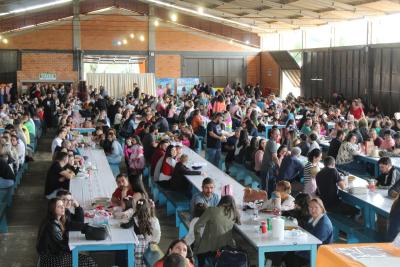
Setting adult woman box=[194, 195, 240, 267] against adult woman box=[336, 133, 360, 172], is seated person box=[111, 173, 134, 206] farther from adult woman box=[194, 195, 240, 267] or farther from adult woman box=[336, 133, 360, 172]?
adult woman box=[336, 133, 360, 172]

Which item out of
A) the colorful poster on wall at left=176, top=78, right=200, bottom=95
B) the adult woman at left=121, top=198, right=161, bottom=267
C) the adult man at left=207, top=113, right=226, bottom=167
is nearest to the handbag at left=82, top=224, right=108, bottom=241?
the adult woman at left=121, top=198, right=161, bottom=267

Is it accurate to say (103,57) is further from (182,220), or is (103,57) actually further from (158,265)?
(158,265)

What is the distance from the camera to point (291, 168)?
9.91m

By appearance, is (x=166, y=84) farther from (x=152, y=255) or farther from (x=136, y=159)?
(x=152, y=255)

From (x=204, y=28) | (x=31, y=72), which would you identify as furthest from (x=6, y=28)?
(x=204, y=28)

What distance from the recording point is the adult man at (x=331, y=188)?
8531 millimetres

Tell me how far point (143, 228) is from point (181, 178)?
10.9 ft

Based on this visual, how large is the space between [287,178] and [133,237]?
4.03 meters

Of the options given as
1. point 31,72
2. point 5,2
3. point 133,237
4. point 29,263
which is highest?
point 5,2

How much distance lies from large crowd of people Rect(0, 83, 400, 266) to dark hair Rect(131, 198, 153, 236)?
0.01 m

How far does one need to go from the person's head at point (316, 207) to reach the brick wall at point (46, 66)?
84.9 feet

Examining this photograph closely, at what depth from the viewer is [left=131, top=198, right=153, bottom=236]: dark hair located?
263 inches

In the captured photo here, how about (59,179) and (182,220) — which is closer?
(182,220)

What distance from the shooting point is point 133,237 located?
6523 millimetres
